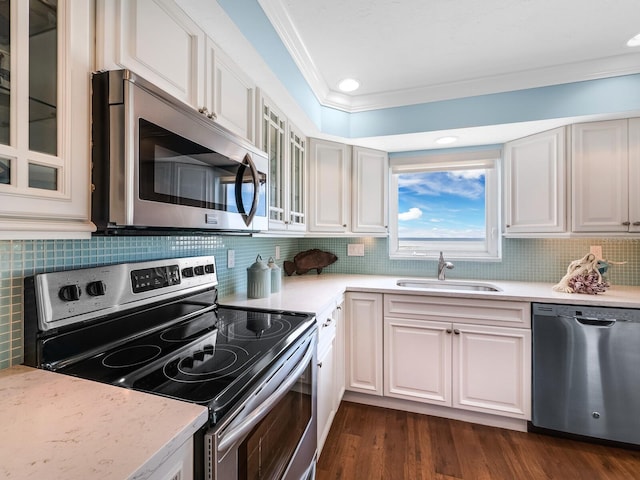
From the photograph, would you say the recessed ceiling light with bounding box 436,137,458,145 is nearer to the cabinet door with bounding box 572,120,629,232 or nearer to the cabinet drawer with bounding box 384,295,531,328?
the cabinet door with bounding box 572,120,629,232

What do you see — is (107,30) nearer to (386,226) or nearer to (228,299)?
(228,299)

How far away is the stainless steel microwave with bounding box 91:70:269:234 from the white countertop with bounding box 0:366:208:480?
15.8 inches

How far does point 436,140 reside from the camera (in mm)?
2463

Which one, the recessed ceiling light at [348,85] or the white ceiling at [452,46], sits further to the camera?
the recessed ceiling light at [348,85]

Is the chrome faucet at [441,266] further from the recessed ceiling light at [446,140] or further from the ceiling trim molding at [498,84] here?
the ceiling trim molding at [498,84]

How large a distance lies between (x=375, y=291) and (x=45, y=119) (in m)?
1.92

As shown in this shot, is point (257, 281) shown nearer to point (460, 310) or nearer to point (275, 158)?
point (275, 158)

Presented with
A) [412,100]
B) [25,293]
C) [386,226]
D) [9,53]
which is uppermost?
[412,100]

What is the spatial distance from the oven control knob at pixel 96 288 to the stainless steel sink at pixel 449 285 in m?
2.02

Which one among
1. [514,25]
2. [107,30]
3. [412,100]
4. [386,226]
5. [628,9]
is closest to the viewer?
[107,30]

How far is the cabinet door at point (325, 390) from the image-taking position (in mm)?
1602

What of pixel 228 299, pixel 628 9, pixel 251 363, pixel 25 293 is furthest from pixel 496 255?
pixel 25 293

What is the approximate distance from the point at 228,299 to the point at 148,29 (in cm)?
127

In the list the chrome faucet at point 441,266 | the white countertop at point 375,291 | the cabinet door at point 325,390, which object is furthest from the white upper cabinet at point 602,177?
the cabinet door at point 325,390
